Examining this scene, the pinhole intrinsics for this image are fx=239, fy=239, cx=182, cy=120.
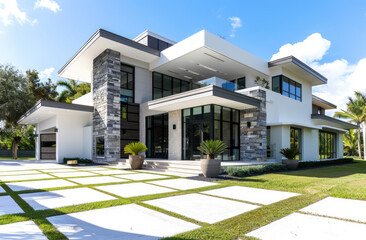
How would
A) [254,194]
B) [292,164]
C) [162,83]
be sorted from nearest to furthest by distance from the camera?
[254,194] → [292,164] → [162,83]

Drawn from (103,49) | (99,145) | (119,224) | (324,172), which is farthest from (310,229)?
(103,49)

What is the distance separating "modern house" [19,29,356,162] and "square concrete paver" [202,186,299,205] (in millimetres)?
5761

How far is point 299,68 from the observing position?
57.3 feet

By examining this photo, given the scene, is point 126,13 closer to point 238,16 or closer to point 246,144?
point 238,16

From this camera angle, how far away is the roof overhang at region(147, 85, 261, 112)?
1160cm

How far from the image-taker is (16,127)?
26.9 m

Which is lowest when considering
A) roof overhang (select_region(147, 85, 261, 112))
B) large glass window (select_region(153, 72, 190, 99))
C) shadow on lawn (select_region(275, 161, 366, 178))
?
shadow on lawn (select_region(275, 161, 366, 178))

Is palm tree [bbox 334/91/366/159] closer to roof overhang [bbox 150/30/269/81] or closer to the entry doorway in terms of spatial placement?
roof overhang [bbox 150/30/269/81]

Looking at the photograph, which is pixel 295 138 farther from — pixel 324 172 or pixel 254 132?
pixel 324 172

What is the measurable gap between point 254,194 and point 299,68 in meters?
14.5

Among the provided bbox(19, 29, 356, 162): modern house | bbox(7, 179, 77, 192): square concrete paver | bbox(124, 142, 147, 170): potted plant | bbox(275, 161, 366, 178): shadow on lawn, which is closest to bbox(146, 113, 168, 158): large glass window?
bbox(19, 29, 356, 162): modern house

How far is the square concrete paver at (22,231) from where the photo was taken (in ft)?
9.88

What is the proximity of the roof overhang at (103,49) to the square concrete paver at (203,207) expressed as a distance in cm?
1136

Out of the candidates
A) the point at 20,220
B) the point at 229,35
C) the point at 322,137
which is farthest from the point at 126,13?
the point at 322,137
